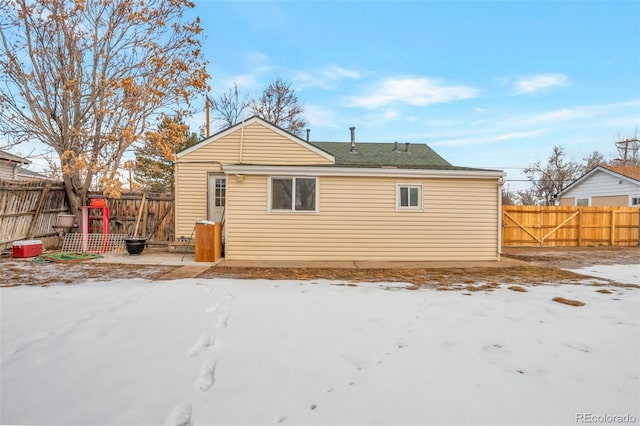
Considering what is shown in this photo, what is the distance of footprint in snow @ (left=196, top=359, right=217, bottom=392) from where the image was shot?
2.30 m

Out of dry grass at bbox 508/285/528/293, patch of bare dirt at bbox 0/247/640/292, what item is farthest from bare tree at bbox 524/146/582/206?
dry grass at bbox 508/285/528/293

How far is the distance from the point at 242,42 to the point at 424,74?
313 inches

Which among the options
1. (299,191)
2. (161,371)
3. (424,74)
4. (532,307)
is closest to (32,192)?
(299,191)

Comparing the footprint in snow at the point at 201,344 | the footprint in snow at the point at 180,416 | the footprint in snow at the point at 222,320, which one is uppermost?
the footprint in snow at the point at 180,416

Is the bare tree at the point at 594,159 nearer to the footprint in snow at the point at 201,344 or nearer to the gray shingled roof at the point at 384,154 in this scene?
the gray shingled roof at the point at 384,154

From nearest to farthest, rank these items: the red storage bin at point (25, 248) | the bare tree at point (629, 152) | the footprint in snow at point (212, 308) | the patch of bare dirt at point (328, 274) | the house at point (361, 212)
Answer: the footprint in snow at point (212, 308), the patch of bare dirt at point (328, 274), the red storage bin at point (25, 248), the house at point (361, 212), the bare tree at point (629, 152)

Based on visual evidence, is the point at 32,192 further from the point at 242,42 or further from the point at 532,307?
the point at 532,307

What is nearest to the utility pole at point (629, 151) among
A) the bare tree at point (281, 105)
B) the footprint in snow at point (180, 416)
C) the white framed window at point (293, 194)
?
the bare tree at point (281, 105)

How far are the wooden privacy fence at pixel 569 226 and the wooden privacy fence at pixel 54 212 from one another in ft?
43.5

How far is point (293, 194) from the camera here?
8750mm

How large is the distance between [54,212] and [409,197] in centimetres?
1099

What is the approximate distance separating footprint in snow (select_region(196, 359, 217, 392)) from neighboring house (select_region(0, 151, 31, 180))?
1493cm

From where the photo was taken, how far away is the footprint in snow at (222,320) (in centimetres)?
358

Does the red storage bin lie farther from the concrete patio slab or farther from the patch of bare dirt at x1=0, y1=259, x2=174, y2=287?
the concrete patio slab
